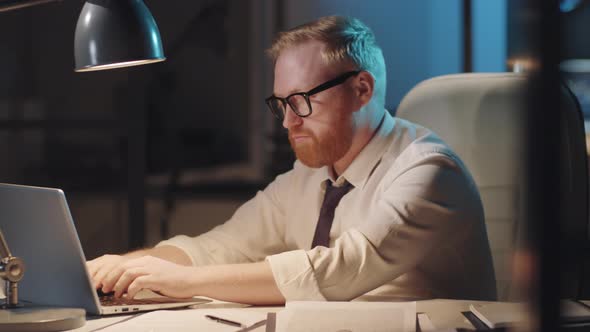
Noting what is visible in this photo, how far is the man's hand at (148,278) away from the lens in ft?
4.72

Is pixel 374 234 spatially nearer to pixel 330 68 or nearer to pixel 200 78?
pixel 330 68

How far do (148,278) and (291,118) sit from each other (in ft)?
1.83

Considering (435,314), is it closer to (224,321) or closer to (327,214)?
(224,321)

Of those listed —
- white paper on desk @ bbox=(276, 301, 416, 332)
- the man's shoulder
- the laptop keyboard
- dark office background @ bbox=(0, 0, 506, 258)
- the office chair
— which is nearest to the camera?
white paper on desk @ bbox=(276, 301, 416, 332)

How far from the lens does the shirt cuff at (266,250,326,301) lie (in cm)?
144

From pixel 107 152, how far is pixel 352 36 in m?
5.13

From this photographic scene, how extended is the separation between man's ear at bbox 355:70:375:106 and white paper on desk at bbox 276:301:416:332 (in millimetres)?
675

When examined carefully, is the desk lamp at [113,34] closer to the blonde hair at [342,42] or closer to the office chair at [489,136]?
the blonde hair at [342,42]

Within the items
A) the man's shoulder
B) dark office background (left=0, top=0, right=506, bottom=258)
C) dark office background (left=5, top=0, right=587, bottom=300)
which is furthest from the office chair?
dark office background (left=0, top=0, right=506, bottom=258)

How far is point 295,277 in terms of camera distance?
1.45 meters

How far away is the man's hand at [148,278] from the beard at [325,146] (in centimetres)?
49

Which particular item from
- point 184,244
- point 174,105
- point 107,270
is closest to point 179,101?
point 174,105

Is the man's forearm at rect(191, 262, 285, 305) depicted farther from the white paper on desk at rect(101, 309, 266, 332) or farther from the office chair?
the office chair

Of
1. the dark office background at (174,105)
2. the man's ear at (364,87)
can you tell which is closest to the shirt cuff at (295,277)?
the man's ear at (364,87)
